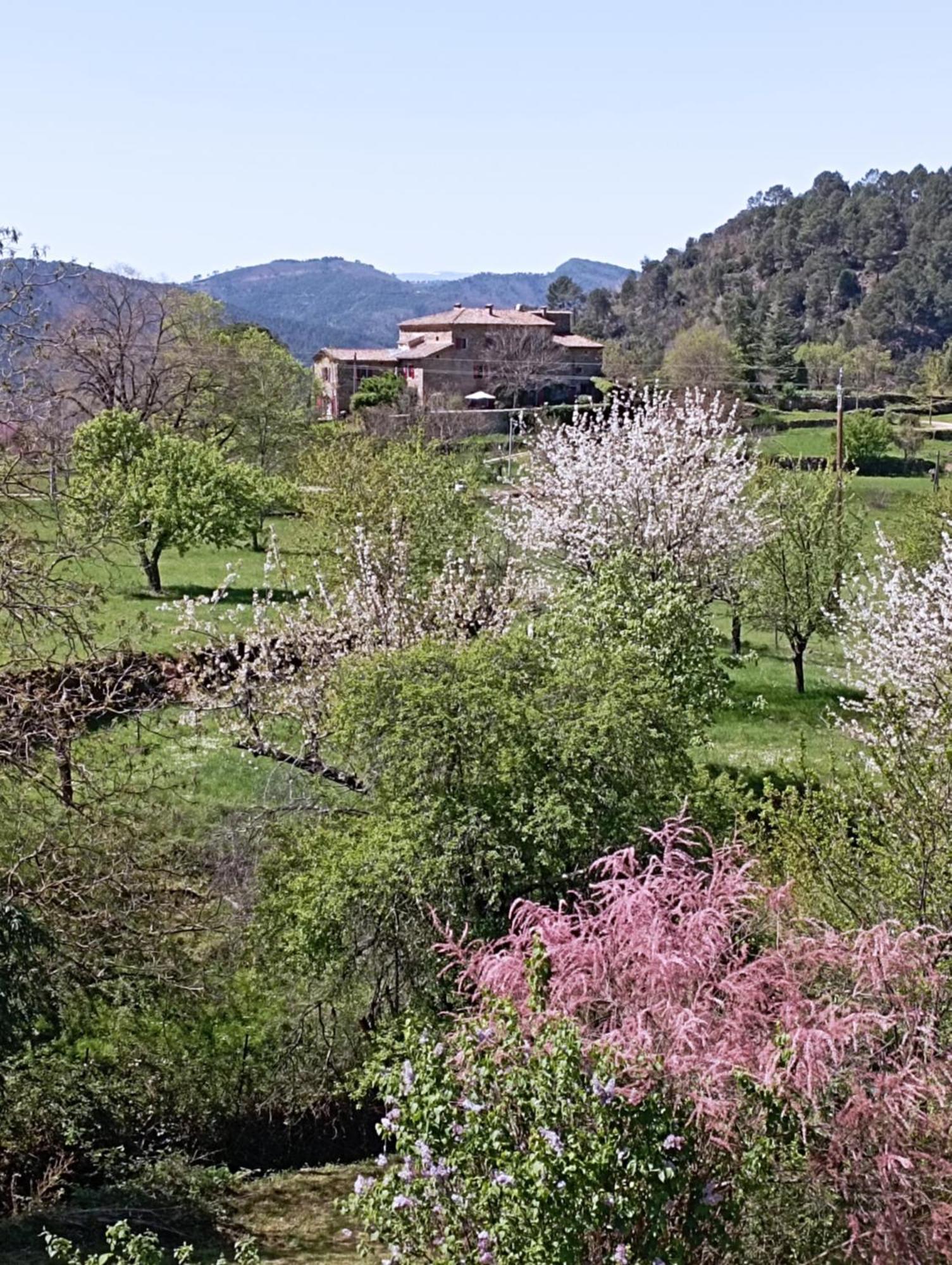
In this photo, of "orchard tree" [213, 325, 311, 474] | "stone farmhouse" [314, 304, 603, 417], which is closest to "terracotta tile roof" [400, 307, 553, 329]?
"stone farmhouse" [314, 304, 603, 417]

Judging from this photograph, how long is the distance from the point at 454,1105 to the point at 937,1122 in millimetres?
2774

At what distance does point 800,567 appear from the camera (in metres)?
25.9

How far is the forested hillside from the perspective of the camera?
438 feet

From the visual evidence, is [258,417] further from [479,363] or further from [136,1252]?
[136,1252]

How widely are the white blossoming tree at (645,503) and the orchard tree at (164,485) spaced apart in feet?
26.9

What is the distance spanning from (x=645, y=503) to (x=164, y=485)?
39.8 ft

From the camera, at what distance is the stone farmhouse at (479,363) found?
79.8m

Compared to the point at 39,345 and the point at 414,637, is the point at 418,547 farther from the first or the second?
the point at 39,345

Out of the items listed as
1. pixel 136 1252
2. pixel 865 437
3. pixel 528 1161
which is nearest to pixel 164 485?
pixel 136 1252

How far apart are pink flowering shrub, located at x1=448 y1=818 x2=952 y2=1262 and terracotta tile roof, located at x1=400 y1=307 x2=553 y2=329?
83.4 meters

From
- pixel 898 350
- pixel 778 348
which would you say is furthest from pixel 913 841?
pixel 898 350

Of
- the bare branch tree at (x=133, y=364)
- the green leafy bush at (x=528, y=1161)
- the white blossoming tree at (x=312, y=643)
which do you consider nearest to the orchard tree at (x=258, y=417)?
the bare branch tree at (x=133, y=364)

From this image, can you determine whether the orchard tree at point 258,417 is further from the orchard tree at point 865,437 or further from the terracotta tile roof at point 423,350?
the terracotta tile roof at point 423,350

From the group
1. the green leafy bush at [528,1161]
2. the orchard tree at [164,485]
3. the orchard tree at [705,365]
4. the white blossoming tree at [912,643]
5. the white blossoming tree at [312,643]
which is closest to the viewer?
the green leafy bush at [528,1161]
